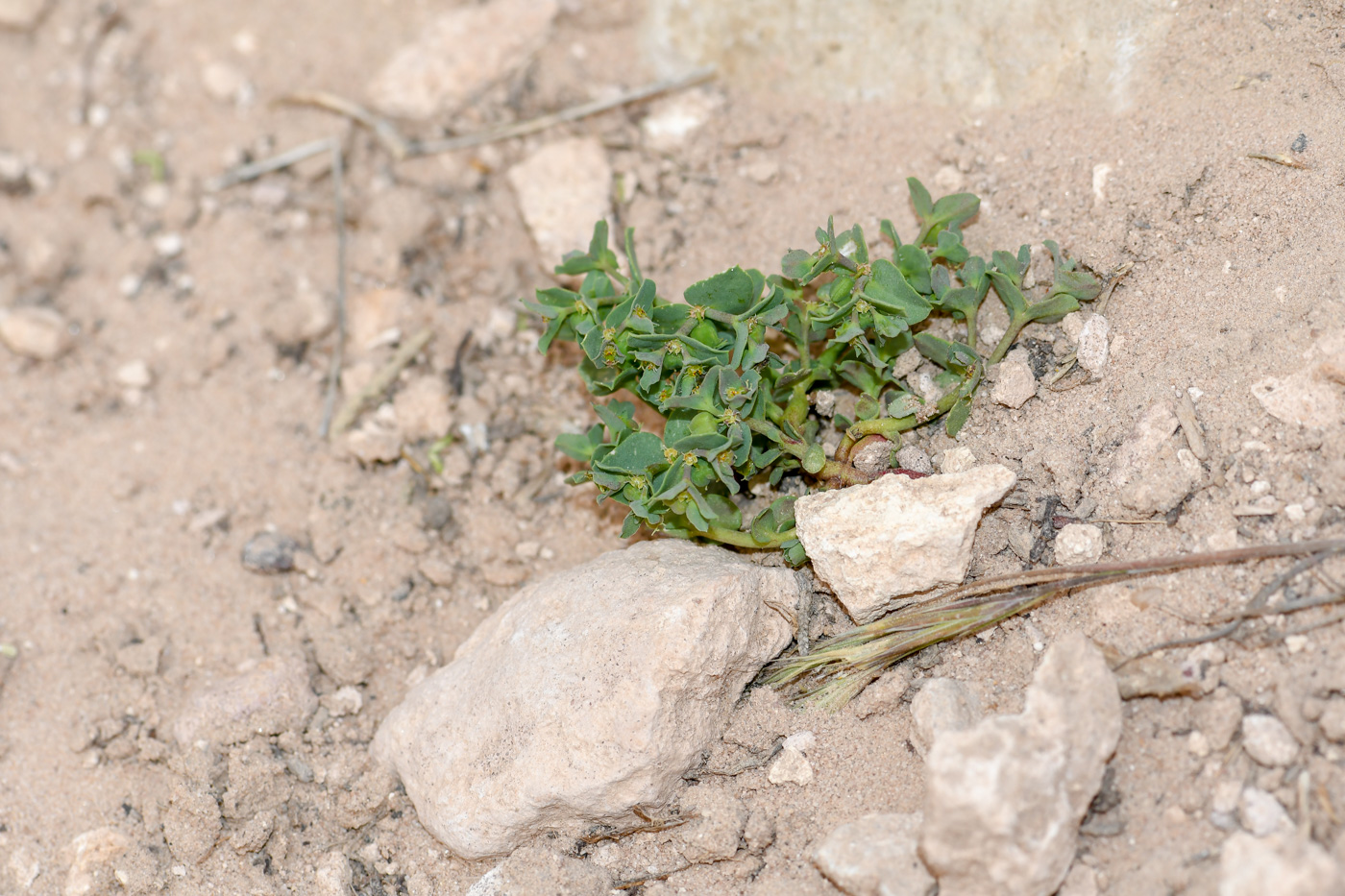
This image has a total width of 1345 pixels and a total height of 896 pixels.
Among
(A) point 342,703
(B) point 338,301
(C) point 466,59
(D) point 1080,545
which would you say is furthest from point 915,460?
(C) point 466,59

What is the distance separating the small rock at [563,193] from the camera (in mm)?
3641

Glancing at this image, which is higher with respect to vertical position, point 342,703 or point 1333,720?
point 1333,720

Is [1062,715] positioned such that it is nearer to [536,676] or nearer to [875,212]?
[536,676]

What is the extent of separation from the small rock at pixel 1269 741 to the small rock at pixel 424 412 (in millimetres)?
2547

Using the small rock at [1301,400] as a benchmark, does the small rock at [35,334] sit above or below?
below

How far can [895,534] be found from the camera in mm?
2604

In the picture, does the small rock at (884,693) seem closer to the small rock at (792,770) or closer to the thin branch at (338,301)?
the small rock at (792,770)

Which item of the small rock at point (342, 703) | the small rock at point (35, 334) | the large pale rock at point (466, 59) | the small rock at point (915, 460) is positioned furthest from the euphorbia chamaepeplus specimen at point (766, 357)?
the small rock at point (35, 334)

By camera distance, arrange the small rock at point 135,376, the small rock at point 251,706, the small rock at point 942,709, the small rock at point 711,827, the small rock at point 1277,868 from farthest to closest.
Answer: the small rock at point 135,376 → the small rock at point 251,706 → the small rock at point 711,827 → the small rock at point 942,709 → the small rock at point 1277,868

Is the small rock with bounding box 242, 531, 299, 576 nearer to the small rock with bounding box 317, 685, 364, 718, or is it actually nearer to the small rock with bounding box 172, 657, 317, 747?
the small rock with bounding box 172, 657, 317, 747

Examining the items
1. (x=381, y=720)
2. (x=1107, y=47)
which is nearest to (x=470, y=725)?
(x=381, y=720)

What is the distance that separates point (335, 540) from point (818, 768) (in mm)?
1768

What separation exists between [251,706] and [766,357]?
183 centimetres

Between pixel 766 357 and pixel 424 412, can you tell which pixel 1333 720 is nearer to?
pixel 766 357
